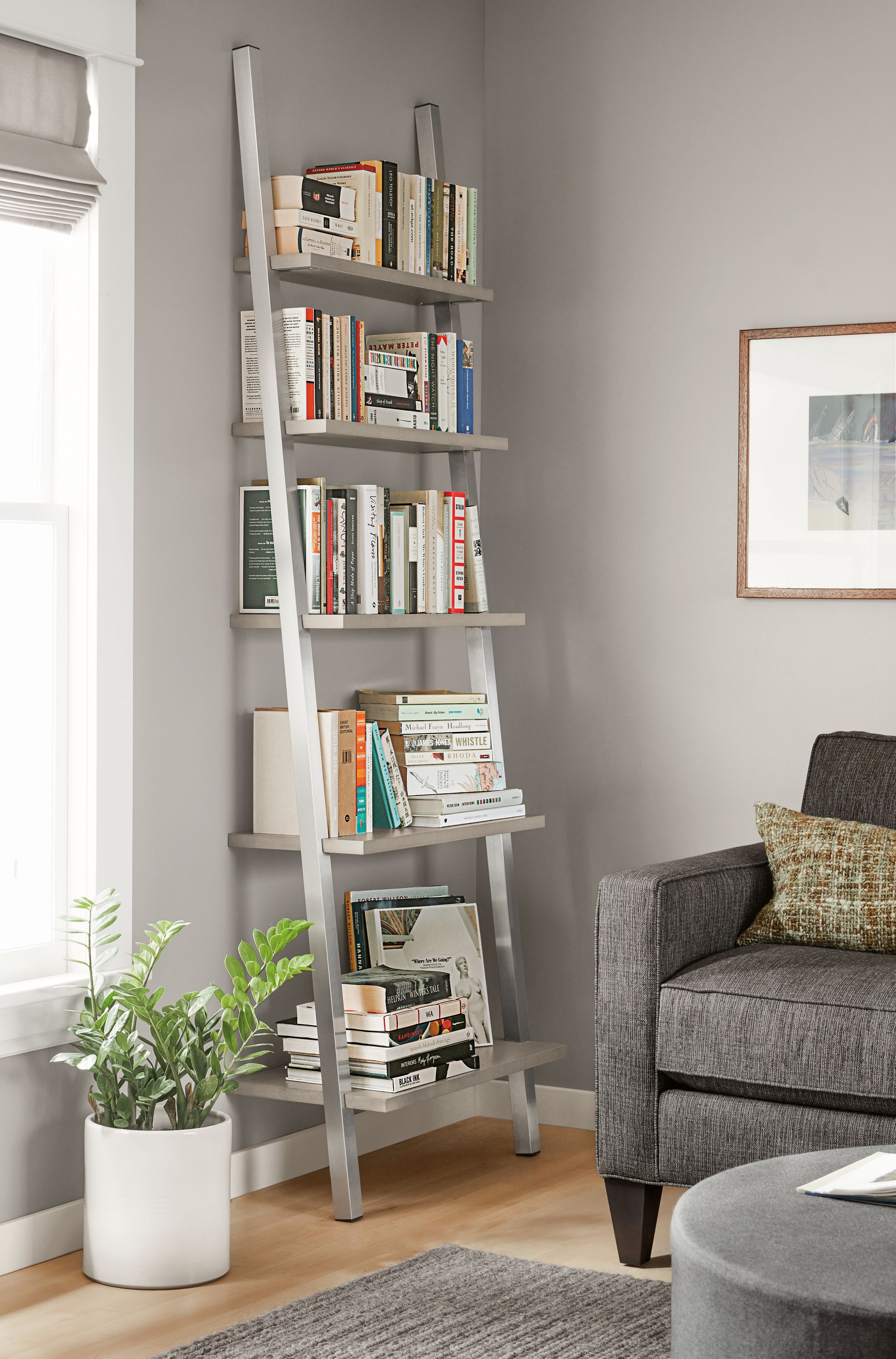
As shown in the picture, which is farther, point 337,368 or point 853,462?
point 853,462

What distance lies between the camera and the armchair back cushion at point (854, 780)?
11.0ft

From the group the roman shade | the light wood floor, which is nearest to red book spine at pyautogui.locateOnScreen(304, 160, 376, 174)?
the roman shade

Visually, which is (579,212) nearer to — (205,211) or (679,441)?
(679,441)

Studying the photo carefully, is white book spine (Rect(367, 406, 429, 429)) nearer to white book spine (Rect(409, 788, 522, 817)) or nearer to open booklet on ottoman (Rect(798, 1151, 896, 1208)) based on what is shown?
white book spine (Rect(409, 788, 522, 817))

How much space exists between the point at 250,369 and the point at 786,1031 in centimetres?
171

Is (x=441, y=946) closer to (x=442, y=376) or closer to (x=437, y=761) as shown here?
(x=437, y=761)

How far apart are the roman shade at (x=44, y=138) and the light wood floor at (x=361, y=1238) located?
1910 millimetres

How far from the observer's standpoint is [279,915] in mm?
3566

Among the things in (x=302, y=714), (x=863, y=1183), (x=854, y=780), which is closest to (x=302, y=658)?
(x=302, y=714)

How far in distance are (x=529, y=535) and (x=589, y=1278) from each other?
1901 millimetres

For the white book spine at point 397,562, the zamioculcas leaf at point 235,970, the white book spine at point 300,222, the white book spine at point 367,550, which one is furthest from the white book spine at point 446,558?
the zamioculcas leaf at point 235,970

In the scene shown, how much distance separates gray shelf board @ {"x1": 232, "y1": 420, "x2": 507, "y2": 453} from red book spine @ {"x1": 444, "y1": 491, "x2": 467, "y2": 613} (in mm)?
135

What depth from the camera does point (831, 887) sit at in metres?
3.15

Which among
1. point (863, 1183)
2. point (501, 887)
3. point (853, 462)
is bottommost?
point (863, 1183)
